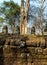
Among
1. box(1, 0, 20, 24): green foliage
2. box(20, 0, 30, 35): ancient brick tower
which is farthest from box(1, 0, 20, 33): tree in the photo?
box(20, 0, 30, 35): ancient brick tower

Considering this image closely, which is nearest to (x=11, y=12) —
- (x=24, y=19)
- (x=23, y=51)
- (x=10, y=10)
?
(x=10, y=10)

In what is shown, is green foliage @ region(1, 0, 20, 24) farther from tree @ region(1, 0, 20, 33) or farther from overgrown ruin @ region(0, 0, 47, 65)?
Answer: overgrown ruin @ region(0, 0, 47, 65)

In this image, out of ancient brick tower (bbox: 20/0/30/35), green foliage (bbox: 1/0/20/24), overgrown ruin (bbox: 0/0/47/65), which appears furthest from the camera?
green foliage (bbox: 1/0/20/24)

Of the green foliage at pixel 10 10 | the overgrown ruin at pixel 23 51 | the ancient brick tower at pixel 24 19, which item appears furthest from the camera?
the green foliage at pixel 10 10

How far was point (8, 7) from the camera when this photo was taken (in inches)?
1117

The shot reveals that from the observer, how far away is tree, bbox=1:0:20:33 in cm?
2748

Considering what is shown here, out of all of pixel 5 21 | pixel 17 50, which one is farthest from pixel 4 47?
pixel 5 21

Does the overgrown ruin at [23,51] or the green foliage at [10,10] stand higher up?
the green foliage at [10,10]

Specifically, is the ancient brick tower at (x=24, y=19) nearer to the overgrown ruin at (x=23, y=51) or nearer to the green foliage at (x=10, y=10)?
the overgrown ruin at (x=23, y=51)

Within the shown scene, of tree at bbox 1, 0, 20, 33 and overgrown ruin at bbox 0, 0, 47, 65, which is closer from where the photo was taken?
overgrown ruin at bbox 0, 0, 47, 65

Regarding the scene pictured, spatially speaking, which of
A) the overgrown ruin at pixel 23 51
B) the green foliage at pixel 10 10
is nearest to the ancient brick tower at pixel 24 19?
the overgrown ruin at pixel 23 51

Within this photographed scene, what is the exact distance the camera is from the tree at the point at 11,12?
27.5 meters

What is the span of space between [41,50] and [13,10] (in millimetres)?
21946

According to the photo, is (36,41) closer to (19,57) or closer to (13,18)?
(19,57)
